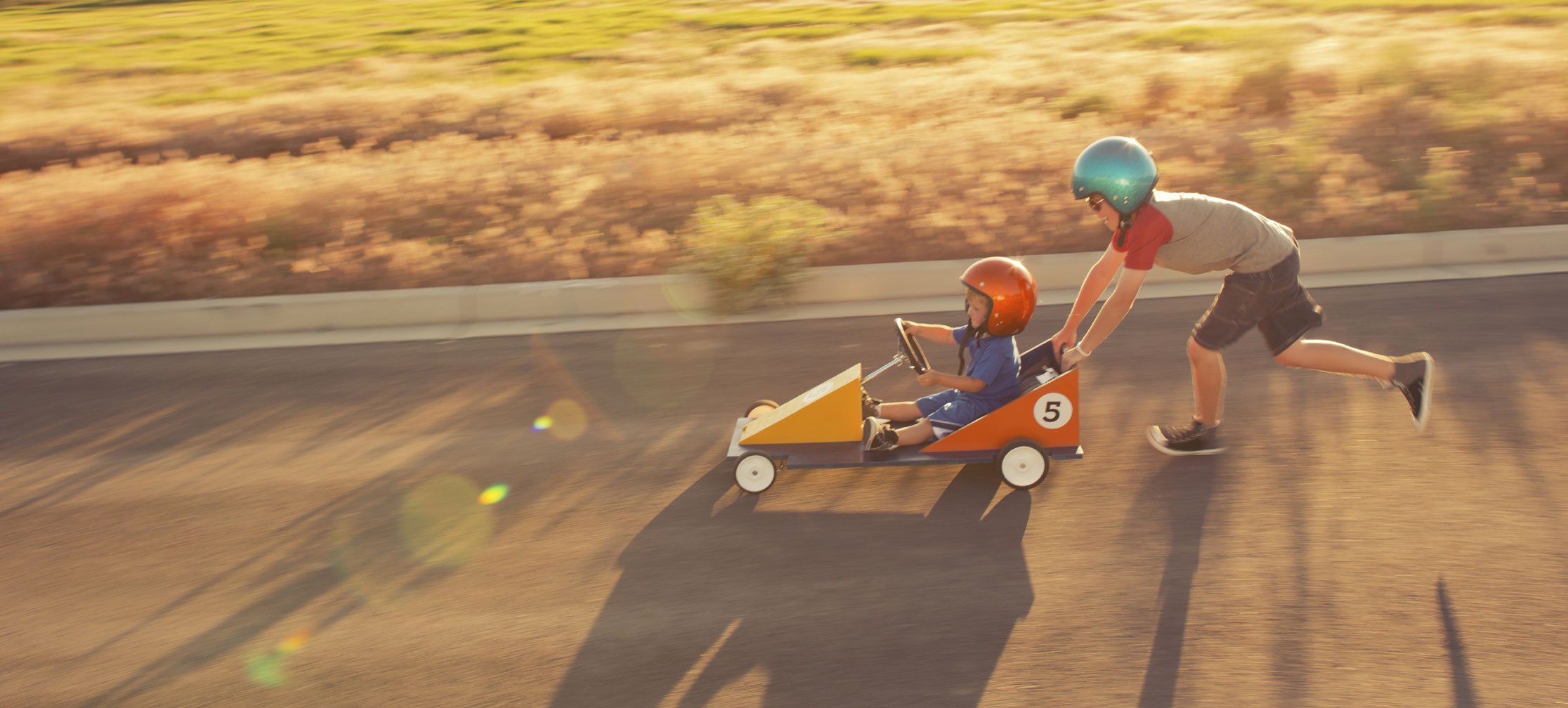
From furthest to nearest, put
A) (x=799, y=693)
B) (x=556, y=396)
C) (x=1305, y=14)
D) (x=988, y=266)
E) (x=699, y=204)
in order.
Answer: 1. (x=1305, y=14)
2. (x=699, y=204)
3. (x=556, y=396)
4. (x=988, y=266)
5. (x=799, y=693)

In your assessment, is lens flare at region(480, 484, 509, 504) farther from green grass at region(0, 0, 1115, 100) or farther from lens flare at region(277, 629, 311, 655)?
green grass at region(0, 0, 1115, 100)

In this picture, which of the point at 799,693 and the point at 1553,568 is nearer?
the point at 799,693

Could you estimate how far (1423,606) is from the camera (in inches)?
151

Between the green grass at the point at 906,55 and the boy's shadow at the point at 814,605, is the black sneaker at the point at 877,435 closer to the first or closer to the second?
the boy's shadow at the point at 814,605

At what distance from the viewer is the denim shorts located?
15.5ft

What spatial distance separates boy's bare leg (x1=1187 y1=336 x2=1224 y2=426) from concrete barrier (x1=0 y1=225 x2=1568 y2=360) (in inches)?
103

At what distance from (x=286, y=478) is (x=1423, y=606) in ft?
16.5

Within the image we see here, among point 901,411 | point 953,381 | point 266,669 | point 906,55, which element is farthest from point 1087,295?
point 906,55

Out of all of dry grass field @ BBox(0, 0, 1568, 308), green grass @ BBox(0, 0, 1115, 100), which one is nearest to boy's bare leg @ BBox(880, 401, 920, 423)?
dry grass field @ BBox(0, 0, 1568, 308)

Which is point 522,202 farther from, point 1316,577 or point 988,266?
point 1316,577

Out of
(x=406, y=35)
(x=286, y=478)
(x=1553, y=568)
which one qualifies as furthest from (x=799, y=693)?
(x=406, y=35)

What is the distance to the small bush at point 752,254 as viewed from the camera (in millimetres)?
7688

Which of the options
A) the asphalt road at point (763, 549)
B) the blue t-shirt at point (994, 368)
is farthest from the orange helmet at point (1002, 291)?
the asphalt road at point (763, 549)

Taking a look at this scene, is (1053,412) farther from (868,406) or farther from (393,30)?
(393,30)
